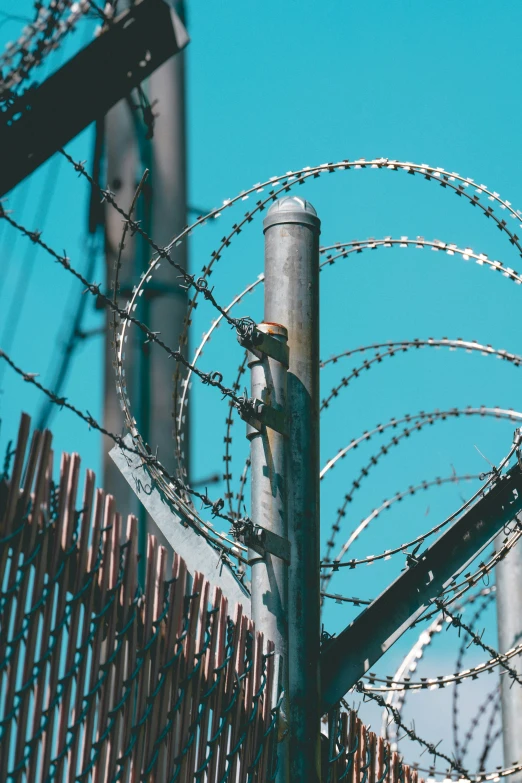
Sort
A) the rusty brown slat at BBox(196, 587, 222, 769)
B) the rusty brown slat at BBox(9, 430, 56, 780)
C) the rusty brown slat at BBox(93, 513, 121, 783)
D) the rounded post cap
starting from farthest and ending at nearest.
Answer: the rounded post cap < the rusty brown slat at BBox(196, 587, 222, 769) < the rusty brown slat at BBox(93, 513, 121, 783) < the rusty brown slat at BBox(9, 430, 56, 780)

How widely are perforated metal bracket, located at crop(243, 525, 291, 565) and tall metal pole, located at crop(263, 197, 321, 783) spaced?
0.39 feet

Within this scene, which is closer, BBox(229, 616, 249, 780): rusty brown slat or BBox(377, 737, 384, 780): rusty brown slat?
BBox(229, 616, 249, 780): rusty brown slat

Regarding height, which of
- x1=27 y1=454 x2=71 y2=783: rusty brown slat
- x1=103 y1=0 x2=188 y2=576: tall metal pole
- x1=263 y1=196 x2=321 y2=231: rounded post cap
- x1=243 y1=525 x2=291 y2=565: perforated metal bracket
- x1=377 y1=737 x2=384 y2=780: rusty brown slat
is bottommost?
x1=27 y1=454 x2=71 y2=783: rusty brown slat

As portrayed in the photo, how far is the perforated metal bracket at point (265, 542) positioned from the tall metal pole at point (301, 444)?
12cm

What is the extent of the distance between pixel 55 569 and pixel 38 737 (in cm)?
41

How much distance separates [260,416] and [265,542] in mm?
435

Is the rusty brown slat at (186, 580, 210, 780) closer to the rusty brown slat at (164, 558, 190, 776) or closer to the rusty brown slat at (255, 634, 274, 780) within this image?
the rusty brown slat at (164, 558, 190, 776)

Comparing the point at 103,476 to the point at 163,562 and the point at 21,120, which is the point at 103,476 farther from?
the point at 21,120

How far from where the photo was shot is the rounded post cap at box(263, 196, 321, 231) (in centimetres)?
483

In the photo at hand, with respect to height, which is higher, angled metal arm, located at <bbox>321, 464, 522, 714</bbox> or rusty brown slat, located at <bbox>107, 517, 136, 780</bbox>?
angled metal arm, located at <bbox>321, 464, 522, 714</bbox>

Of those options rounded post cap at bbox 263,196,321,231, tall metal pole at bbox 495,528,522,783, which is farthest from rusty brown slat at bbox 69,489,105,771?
tall metal pole at bbox 495,528,522,783

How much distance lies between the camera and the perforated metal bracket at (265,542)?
4.31 metres

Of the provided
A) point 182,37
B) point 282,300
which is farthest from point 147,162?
point 182,37

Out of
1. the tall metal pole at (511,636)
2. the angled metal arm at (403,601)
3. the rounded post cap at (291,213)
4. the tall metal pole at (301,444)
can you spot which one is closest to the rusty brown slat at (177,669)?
the tall metal pole at (301,444)
